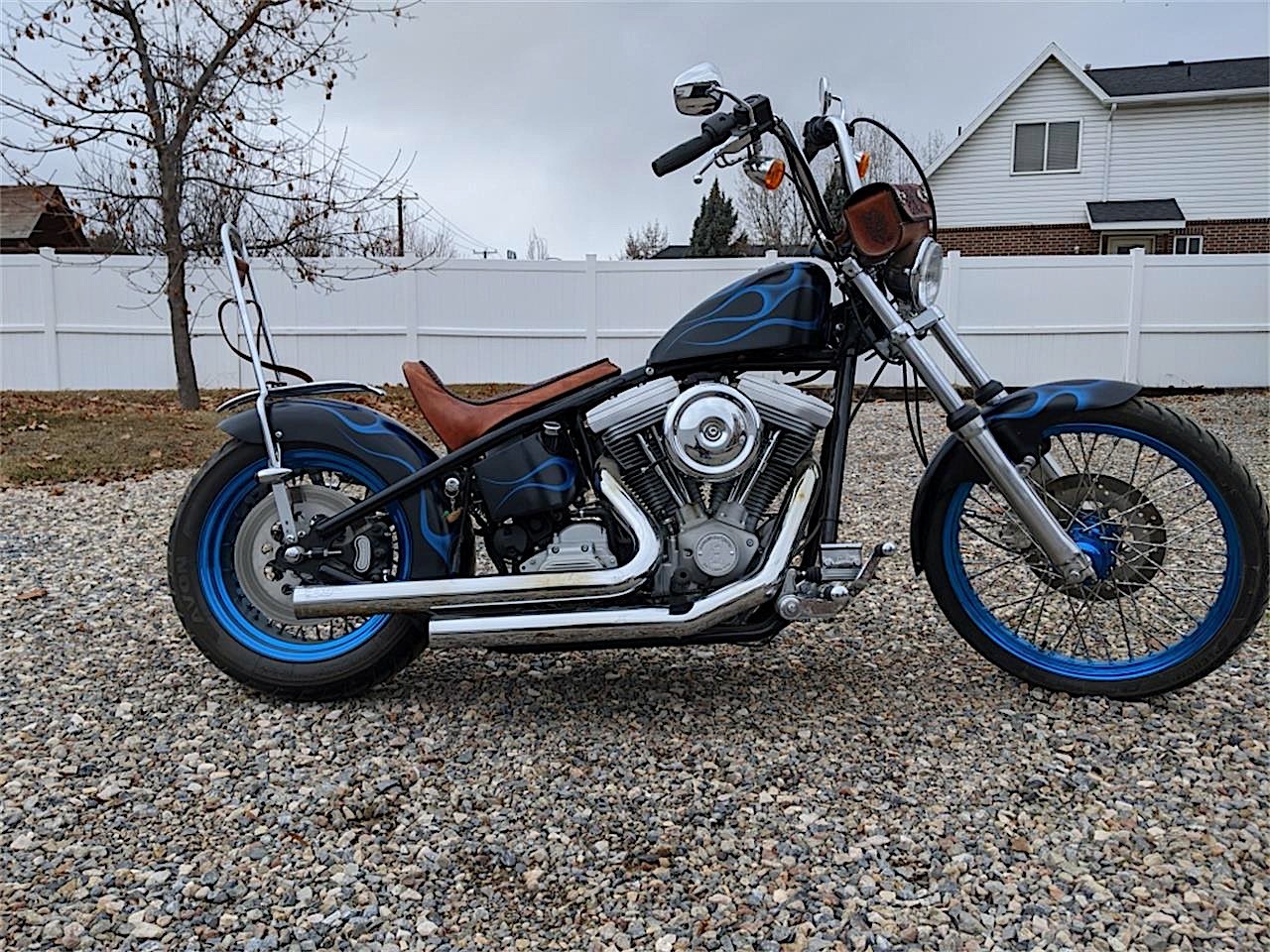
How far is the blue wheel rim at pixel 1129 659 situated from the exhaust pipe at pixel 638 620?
500mm

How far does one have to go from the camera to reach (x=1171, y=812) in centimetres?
237

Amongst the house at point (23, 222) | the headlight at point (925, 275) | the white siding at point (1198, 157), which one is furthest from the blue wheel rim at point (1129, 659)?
the house at point (23, 222)

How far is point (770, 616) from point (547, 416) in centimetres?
83

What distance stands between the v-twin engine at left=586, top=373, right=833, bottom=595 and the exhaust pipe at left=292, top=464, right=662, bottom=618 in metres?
0.07

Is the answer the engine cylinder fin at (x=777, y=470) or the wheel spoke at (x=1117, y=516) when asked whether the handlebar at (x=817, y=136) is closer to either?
the engine cylinder fin at (x=777, y=470)

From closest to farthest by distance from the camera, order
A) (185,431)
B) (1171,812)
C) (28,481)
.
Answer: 1. (1171,812)
2. (28,481)
3. (185,431)

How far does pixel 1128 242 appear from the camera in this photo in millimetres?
20938

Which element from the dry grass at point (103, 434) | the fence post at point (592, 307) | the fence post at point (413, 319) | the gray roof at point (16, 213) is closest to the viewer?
the dry grass at point (103, 434)

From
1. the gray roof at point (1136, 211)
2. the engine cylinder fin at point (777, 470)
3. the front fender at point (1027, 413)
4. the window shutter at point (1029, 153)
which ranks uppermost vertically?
the window shutter at point (1029, 153)

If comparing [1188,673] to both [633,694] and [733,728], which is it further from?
[633,694]

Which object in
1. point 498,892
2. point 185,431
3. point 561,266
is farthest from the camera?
point 561,266

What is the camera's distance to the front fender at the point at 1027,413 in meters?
2.79

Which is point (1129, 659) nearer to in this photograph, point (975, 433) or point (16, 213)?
point (975, 433)

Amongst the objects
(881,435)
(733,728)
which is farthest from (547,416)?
(881,435)
